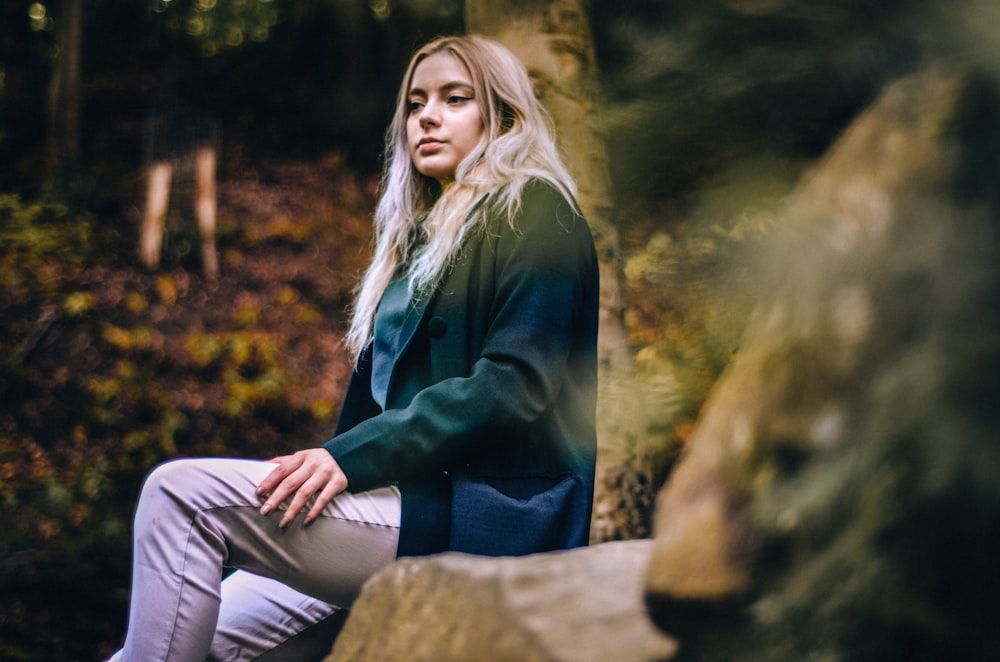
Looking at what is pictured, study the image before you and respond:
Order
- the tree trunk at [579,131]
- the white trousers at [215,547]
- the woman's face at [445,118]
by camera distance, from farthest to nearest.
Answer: the tree trunk at [579,131], the woman's face at [445,118], the white trousers at [215,547]

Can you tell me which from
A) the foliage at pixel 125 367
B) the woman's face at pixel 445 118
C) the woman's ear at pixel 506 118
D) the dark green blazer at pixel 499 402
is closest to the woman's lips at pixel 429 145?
the woman's face at pixel 445 118

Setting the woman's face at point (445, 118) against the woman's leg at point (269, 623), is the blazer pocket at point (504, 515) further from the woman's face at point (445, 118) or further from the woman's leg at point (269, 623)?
the woman's face at point (445, 118)

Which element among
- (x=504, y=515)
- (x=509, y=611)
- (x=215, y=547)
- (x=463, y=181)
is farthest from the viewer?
(x=463, y=181)

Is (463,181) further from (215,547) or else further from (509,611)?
(509,611)

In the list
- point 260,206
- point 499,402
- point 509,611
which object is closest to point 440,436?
point 499,402

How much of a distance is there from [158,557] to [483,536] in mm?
596

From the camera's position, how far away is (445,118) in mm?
2127

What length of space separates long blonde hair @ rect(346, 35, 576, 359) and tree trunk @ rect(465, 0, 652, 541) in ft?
2.26

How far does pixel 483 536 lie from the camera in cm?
175

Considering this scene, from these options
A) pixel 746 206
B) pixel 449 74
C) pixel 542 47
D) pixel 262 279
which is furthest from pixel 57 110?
pixel 746 206

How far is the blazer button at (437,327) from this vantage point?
1909 millimetres

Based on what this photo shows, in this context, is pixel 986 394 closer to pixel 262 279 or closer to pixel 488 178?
pixel 488 178

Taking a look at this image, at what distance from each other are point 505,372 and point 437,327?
10.2 inches

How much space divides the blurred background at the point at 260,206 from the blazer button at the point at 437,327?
17.4 inches
